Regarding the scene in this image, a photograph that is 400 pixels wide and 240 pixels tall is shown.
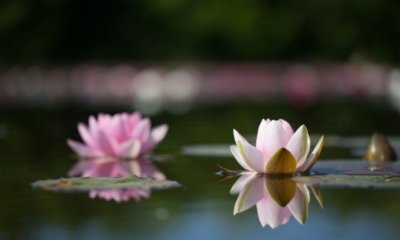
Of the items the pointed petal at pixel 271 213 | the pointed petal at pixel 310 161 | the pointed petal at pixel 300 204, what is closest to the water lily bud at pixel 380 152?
the pointed petal at pixel 310 161

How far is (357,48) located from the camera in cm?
3906

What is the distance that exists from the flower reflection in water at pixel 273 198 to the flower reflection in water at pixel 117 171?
1.30 feet

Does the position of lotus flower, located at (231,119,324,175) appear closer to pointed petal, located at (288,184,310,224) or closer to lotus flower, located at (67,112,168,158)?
pointed petal, located at (288,184,310,224)

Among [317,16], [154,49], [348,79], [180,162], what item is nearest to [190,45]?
[154,49]

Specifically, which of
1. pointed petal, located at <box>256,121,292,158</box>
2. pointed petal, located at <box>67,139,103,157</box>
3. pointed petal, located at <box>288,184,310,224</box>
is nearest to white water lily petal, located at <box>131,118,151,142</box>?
pointed petal, located at <box>67,139,103,157</box>

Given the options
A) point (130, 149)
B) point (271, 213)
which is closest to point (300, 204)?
point (271, 213)

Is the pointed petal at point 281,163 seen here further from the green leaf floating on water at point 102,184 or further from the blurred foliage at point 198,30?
the blurred foliage at point 198,30

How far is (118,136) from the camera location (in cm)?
608

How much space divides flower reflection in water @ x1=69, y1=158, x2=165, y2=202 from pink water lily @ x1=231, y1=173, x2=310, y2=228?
39 centimetres

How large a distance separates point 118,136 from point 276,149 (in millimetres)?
1556

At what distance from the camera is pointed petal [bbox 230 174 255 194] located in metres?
4.48

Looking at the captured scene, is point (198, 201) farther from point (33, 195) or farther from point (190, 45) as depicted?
point (190, 45)

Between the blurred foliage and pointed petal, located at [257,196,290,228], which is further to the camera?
the blurred foliage

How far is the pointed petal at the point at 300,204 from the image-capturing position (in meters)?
3.70
